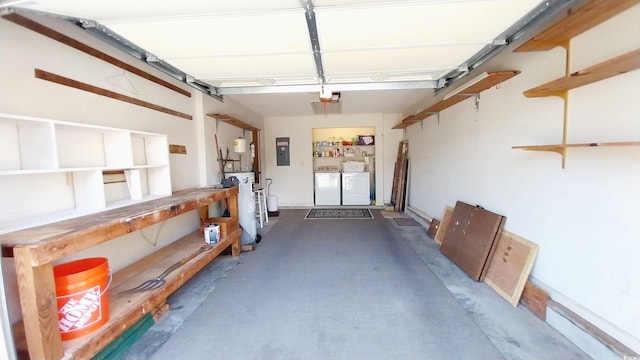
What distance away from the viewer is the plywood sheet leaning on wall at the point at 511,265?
7.10 feet

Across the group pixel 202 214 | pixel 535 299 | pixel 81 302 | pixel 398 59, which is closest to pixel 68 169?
pixel 81 302

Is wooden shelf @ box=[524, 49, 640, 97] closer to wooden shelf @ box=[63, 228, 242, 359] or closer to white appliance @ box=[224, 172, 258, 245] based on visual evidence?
wooden shelf @ box=[63, 228, 242, 359]

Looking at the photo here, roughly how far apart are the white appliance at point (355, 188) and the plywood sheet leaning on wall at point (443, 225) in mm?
3038

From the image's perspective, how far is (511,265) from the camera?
2334 millimetres

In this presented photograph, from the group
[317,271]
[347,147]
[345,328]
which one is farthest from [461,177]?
[347,147]

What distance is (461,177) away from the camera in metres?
3.47

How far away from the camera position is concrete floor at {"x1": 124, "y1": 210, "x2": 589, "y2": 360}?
5.57 ft

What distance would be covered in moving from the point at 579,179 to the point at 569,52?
834mm

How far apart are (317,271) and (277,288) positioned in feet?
1.73

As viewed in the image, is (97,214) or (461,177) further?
(461,177)

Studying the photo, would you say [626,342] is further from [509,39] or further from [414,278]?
[509,39]

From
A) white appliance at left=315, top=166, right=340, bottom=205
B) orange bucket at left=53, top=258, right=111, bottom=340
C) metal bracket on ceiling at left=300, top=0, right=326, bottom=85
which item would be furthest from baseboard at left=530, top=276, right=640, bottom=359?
white appliance at left=315, top=166, right=340, bottom=205

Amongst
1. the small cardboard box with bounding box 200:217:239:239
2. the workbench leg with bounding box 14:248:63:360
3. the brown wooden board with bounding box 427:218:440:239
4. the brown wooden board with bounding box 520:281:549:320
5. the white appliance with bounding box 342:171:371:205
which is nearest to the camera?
the workbench leg with bounding box 14:248:63:360

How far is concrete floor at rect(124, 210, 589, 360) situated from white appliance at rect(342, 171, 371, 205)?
12.1ft
